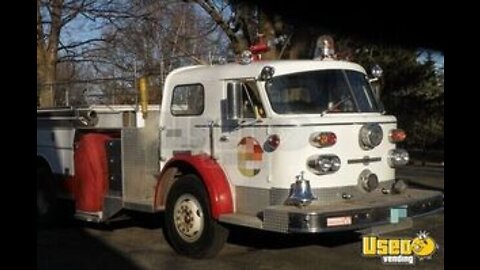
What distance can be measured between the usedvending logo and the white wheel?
70.2 inches

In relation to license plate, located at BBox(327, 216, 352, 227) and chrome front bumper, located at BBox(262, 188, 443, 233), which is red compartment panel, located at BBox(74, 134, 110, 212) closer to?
chrome front bumper, located at BBox(262, 188, 443, 233)

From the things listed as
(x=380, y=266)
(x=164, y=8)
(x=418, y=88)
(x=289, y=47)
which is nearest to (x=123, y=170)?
(x=380, y=266)

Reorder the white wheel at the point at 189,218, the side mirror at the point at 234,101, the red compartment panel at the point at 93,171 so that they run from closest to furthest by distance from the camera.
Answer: the side mirror at the point at 234,101
the white wheel at the point at 189,218
the red compartment panel at the point at 93,171

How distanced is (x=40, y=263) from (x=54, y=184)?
2.83m

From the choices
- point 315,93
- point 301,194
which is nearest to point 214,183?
point 301,194

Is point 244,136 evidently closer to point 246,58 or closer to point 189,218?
point 246,58

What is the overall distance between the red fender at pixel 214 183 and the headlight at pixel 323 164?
0.97 m

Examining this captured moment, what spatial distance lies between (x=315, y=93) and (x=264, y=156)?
2.96 feet

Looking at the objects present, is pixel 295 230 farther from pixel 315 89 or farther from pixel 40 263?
pixel 40 263

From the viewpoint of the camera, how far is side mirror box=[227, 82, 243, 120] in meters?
7.88

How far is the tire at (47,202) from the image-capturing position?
1056cm

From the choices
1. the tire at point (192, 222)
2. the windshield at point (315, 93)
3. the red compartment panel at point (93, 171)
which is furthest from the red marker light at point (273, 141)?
the red compartment panel at point (93, 171)

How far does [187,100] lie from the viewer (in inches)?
344

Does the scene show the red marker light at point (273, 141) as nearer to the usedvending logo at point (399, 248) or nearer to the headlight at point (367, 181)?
the headlight at point (367, 181)
